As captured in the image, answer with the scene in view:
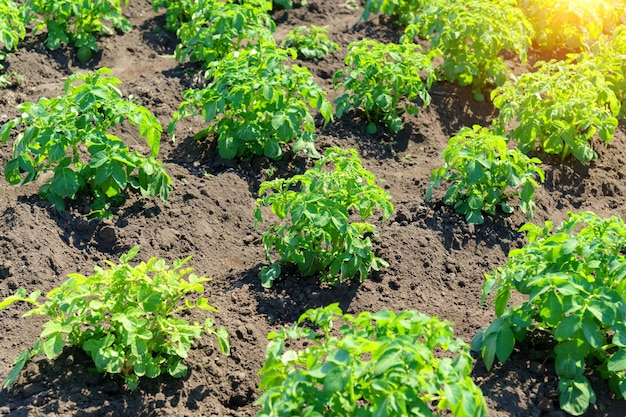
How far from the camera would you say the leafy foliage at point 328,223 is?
4625 millimetres

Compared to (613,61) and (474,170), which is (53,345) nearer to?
(474,170)

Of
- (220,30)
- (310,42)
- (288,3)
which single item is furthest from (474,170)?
(288,3)

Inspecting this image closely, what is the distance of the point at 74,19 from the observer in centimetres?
756

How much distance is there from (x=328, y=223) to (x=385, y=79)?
2.26 metres

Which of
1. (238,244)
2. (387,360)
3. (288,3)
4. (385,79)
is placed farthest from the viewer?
(288,3)

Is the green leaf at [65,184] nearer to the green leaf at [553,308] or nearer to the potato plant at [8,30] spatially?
the potato plant at [8,30]

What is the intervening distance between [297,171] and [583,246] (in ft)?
8.24

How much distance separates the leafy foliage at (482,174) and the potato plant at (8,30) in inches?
140

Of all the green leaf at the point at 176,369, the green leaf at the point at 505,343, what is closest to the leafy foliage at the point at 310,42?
the green leaf at the point at 176,369

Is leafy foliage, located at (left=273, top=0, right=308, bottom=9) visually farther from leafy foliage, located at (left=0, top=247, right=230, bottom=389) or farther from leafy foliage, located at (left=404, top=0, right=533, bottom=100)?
leafy foliage, located at (left=0, top=247, right=230, bottom=389)

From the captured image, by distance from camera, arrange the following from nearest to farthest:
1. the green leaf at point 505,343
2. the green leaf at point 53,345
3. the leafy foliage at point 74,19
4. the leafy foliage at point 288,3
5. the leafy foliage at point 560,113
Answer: the green leaf at point 53,345 < the green leaf at point 505,343 < the leafy foliage at point 560,113 < the leafy foliage at point 74,19 < the leafy foliage at point 288,3

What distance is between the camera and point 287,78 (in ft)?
18.8

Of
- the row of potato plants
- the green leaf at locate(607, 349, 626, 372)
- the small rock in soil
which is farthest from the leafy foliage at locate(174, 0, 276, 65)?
the green leaf at locate(607, 349, 626, 372)

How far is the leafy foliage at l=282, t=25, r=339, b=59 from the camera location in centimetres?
740
